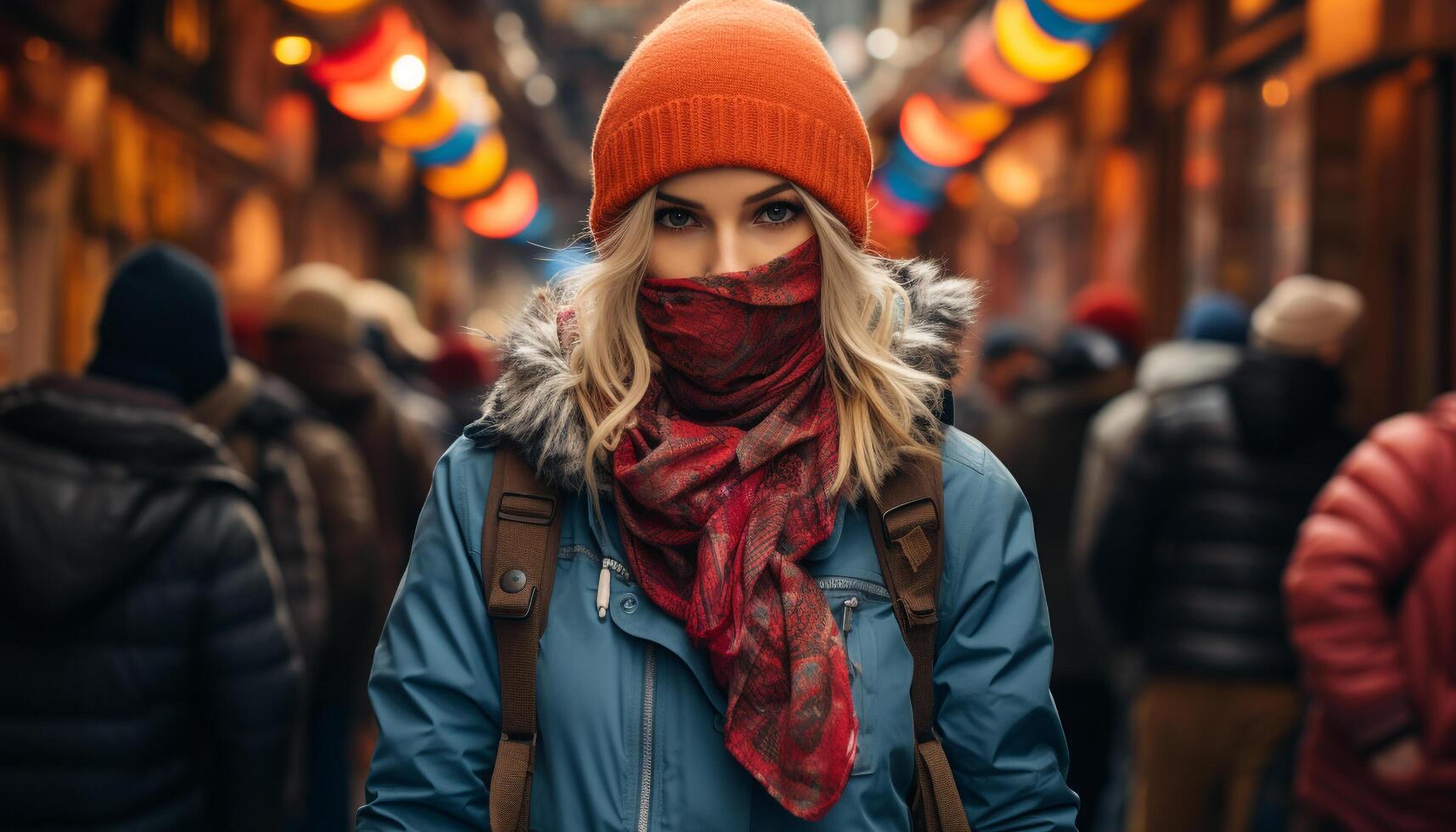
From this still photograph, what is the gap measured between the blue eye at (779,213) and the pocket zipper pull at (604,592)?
0.52 metres

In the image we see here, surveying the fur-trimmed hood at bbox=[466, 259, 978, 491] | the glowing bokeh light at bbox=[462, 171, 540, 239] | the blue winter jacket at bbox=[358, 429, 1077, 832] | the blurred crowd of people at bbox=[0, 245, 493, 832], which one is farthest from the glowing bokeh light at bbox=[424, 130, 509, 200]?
the blue winter jacket at bbox=[358, 429, 1077, 832]

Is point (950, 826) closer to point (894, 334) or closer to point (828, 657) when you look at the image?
point (828, 657)

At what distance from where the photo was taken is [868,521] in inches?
78.6

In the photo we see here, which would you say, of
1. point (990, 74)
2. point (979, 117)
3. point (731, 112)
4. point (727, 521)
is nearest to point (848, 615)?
point (727, 521)

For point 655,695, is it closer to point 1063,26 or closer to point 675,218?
point 675,218

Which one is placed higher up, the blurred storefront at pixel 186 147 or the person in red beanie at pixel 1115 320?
the blurred storefront at pixel 186 147

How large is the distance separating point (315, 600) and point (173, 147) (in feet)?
17.1

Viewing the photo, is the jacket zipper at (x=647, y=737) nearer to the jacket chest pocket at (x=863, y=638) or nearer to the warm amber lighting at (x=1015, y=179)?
the jacket chest pocket at (x=863, y=638)

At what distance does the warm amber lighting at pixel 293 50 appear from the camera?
28.8ft

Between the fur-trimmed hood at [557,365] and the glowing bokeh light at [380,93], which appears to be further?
the glowing bokeh light at [380,93]

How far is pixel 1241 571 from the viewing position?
457 cm

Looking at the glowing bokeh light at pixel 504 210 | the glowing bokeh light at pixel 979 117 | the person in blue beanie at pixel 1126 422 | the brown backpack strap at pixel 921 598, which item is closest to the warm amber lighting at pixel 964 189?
the glowing bokeh light at pixel 504 210

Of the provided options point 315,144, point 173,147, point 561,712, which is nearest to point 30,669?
point 561,712

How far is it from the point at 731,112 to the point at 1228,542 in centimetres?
306
